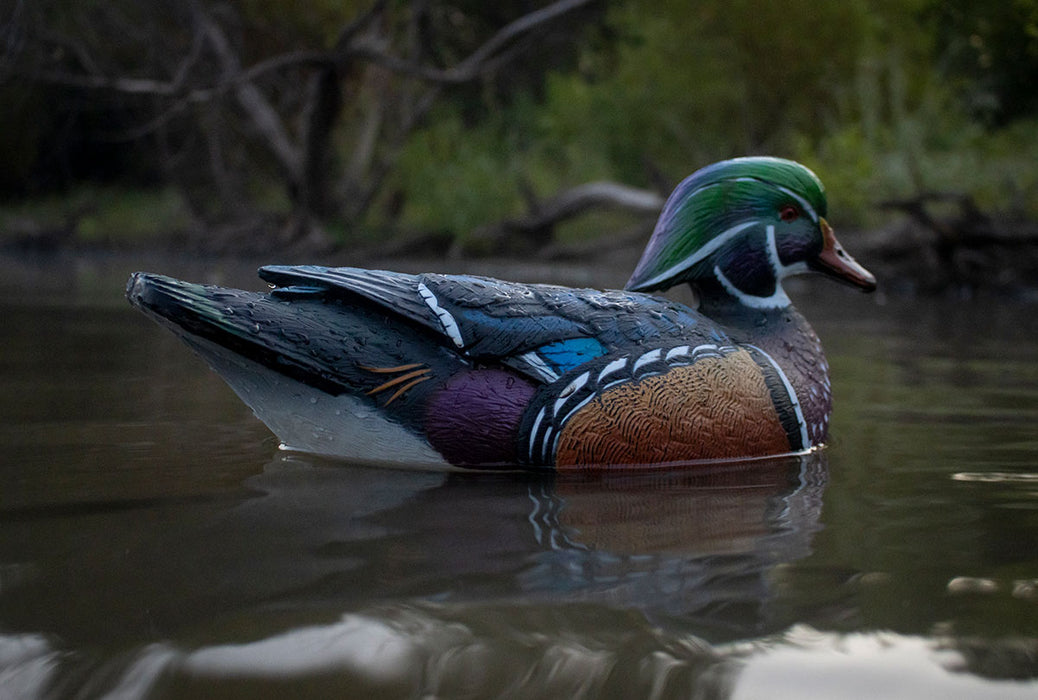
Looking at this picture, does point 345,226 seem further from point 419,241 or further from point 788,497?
point 788,497

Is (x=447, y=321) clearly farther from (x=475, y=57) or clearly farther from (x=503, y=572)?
(x=475, y=57)

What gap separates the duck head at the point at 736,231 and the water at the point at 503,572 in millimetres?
709

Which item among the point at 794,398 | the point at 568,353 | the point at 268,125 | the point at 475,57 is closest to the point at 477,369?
the point at 568,353

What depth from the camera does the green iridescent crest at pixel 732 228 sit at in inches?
166

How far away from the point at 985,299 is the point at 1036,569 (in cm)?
986

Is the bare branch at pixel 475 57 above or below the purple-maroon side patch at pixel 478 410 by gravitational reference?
above

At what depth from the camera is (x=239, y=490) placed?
11.4 ft

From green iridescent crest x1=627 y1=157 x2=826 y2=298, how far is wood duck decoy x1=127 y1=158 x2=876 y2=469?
0.37 metres

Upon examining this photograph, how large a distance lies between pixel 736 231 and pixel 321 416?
1.65 meters

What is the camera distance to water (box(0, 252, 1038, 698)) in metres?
2.16

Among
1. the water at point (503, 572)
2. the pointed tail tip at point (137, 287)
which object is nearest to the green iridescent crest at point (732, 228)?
the water at point (503, 572)

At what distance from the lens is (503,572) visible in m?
2.68

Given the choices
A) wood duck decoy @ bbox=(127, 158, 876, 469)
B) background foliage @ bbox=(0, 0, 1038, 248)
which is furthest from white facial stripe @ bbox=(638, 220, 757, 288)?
background foliage @ bbox=(0, 0, 1038, 248)

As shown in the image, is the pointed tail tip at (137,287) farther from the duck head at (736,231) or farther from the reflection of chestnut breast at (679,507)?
the duck head at (736,231)
